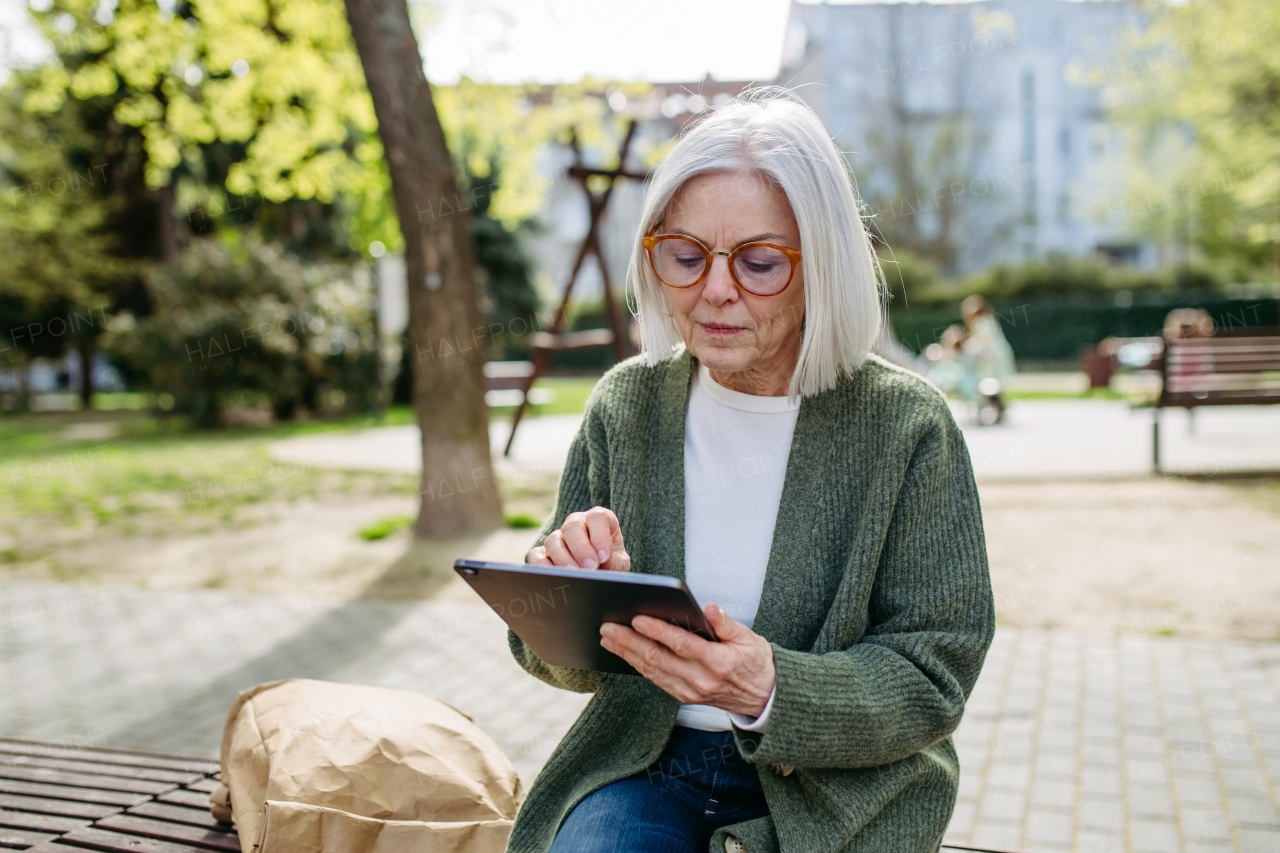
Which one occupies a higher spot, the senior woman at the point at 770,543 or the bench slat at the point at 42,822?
the senior woman at the point at 770,543

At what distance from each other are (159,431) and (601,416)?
16.9 m

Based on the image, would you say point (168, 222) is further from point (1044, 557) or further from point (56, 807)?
point (56, 807)

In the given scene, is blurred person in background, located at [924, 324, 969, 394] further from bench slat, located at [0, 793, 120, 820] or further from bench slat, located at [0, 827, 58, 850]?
bench slat, located at [0, 827, 58, 850]

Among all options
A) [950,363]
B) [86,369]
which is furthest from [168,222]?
[950,363]

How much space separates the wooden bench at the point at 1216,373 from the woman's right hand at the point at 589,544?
8126 mm

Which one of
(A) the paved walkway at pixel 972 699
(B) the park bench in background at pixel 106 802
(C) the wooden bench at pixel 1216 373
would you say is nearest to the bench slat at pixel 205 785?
(B) the park bench in background at pixel 106 802

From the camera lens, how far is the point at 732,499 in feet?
5.60

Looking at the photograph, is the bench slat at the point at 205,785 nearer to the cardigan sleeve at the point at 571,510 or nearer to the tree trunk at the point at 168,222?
the cardigan sleeve at the point at 571,510

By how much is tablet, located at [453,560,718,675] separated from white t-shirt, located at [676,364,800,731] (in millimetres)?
247

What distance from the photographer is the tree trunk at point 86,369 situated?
2367 centimetres

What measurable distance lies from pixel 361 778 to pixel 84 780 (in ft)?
2.91

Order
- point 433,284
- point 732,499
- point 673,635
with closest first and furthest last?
point 673,635, point 732,499, point 433,284

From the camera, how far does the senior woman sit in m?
1.41

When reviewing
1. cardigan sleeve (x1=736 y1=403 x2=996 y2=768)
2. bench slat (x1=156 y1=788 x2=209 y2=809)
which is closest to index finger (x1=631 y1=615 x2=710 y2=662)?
cardigan sleeve (x1=736 y1=403 x2=996 y2=768)
